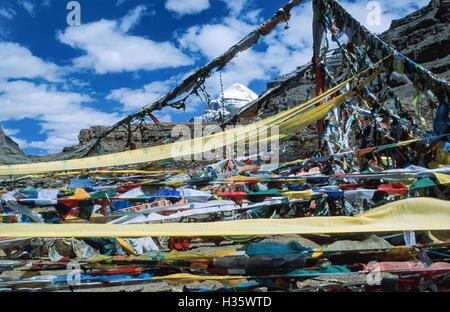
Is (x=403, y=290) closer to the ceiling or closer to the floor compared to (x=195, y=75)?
closer to the floor

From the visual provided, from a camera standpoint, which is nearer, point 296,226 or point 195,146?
point 296,226

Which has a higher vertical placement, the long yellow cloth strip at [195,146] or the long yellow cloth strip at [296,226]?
the long yellow cloth strip at [195,146]

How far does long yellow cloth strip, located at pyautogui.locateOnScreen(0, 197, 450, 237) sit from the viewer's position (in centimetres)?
201

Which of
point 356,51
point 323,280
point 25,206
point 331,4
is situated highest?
point 331,4

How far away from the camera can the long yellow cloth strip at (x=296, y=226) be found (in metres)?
2.01

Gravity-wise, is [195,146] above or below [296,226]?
above

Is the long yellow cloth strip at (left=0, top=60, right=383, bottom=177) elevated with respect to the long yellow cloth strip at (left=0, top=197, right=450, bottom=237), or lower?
elevated

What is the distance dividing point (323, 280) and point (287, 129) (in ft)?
8.90

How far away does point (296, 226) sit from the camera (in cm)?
214

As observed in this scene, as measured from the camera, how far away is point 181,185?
147 inches

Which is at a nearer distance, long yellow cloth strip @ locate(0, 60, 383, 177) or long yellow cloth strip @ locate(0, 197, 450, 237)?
long yellow cloth strip @ locate(0, 197, 450, 237)

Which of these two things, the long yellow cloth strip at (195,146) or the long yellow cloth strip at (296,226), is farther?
the long yellow cloth strip at (195,146)
